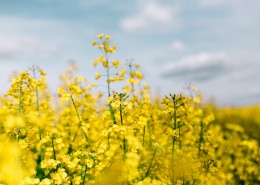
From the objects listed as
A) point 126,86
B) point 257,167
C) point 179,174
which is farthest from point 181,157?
Answer: point 257,167

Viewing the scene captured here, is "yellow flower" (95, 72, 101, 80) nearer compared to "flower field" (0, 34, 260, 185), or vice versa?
"flower field" (0, 34, 260, 185)

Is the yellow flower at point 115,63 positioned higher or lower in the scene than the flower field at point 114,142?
higher

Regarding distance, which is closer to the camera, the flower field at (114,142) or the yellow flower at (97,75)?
the flower field at (114,142)

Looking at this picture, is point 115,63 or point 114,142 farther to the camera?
point 115,63

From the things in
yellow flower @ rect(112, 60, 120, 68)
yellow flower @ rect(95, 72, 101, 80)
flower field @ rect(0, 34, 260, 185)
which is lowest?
flower field @ rect(0, 34, 260, 185)

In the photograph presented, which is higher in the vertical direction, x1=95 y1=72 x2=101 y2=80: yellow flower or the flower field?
x1=95 y1=72 x2=101 y2=80: yellow flower

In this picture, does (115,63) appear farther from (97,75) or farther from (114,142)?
(114,142)

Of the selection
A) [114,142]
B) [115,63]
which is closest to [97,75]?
[115,63]

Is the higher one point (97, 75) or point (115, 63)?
point (115, 63)

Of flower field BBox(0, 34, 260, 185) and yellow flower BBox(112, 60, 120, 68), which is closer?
flower field BBox(0, 34, 260, 185)

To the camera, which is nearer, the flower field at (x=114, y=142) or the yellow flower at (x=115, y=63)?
the flower field at (x=114, y=142)

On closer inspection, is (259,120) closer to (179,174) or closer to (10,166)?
(179,174)

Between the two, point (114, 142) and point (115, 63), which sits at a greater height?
point (115, 63)

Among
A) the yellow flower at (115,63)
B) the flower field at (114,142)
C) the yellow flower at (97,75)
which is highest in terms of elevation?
the yellow flower at (115,63)
